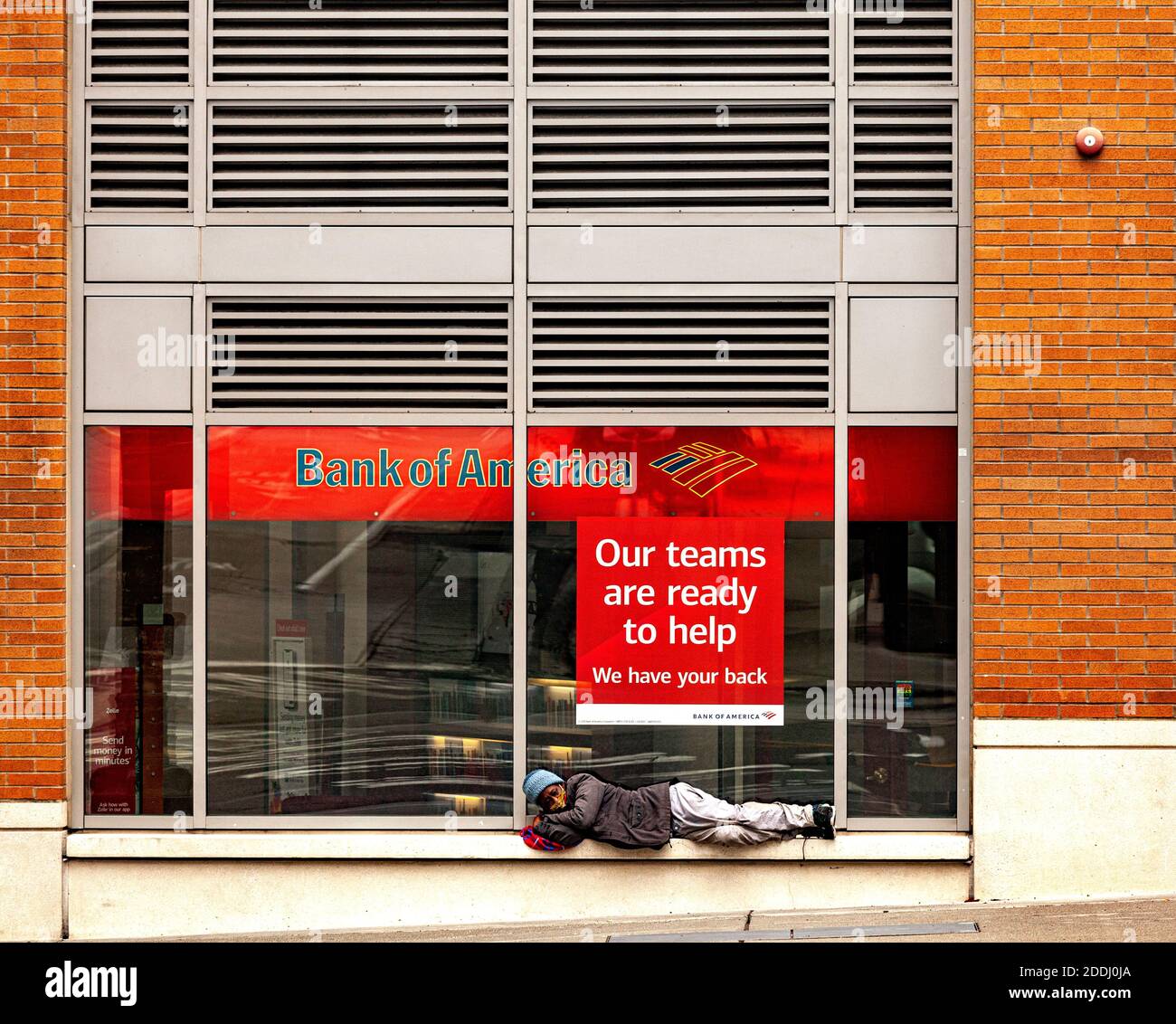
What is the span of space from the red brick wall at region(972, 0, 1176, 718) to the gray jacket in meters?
1.97

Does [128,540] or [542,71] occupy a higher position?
[542,71]

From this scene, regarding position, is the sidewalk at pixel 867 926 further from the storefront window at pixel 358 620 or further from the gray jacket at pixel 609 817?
the storefront window at pixel 358 620

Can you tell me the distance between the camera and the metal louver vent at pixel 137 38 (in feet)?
24.4

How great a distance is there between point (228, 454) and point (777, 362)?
3.32 m

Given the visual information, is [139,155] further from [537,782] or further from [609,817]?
[609,817]

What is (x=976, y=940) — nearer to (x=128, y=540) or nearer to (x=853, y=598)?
(x=853, y=598)

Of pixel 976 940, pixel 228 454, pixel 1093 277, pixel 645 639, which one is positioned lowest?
pixel 976 940

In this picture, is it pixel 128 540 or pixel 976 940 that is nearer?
pixel 976 940

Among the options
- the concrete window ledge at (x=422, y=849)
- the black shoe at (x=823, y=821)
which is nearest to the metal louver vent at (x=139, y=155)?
the concrete window ledge at (x=422, y=849)

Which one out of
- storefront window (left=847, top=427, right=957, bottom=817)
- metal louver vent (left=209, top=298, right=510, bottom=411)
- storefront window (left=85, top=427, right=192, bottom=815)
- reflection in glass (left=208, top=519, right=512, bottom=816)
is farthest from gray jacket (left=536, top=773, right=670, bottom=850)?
metal louver vent (left=209, top=298, right=510, bottom=411)

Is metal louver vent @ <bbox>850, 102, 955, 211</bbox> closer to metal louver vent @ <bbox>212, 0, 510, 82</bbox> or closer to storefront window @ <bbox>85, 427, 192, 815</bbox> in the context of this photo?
metal louver vent @ <bbox>212, 0, 510, 82</bbox>

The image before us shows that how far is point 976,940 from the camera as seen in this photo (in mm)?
6609

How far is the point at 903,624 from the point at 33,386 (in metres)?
5.31
